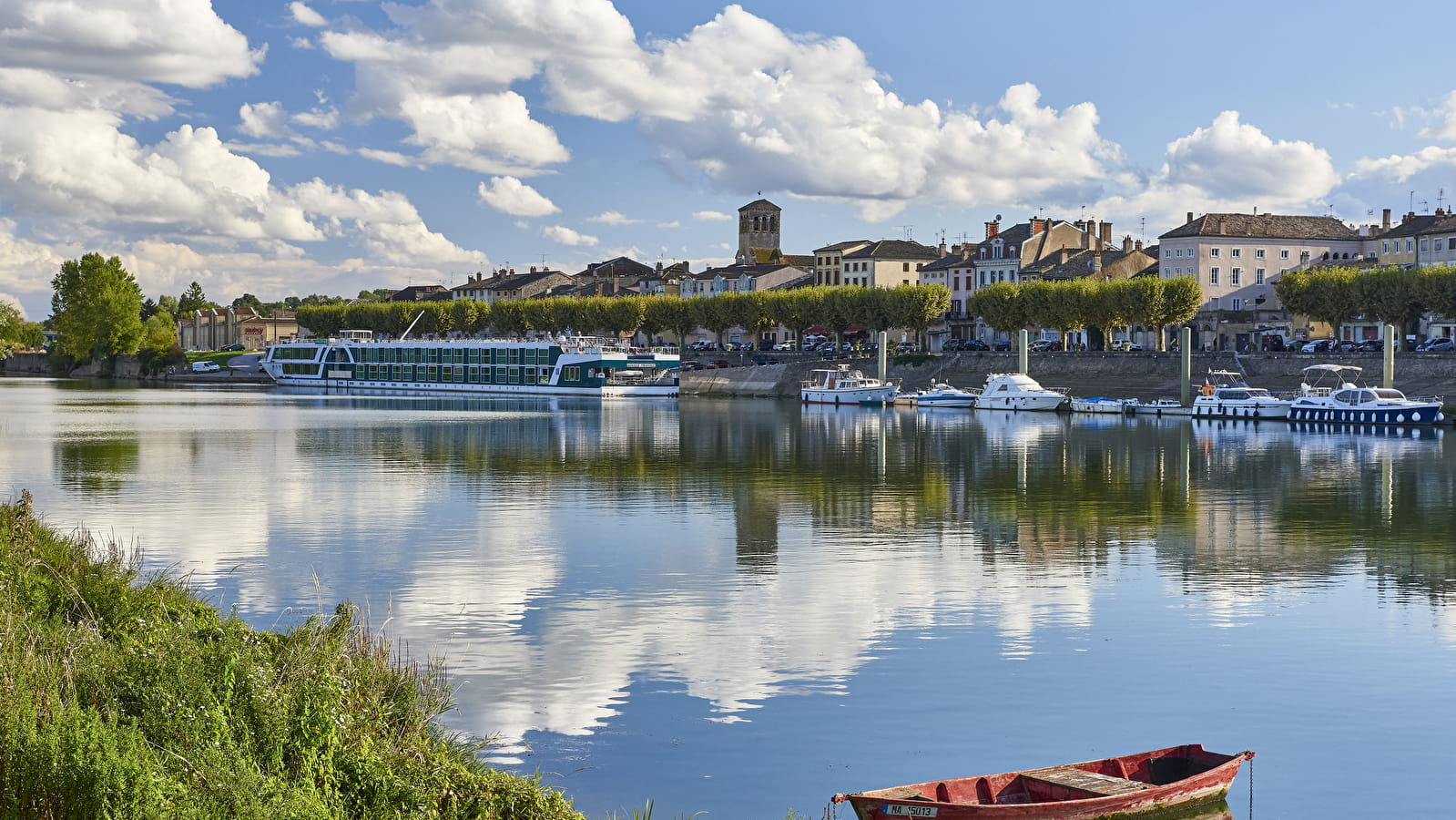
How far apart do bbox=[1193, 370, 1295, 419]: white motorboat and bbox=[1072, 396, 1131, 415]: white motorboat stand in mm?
4381

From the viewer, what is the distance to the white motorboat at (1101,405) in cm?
8488

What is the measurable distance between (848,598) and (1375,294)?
244 feet

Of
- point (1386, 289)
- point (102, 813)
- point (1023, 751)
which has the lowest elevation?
point (1023, 751)

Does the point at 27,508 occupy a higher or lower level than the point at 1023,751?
higher

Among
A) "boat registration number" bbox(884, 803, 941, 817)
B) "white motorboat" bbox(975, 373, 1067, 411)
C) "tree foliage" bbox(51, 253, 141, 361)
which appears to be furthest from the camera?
"tree foliage" bbox(51, 253, 141, 361)

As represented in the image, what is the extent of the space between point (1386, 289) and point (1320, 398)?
52.7 ft

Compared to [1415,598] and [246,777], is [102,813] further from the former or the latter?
[1415,598]

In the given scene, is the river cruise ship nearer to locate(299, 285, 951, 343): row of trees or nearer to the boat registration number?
locate(299, 285, 951, 343): row of trees

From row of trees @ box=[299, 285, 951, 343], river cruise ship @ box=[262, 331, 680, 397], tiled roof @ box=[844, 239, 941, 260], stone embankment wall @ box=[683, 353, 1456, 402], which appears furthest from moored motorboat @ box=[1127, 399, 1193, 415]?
tiled roof @ box=[844, 239, 941, 260]

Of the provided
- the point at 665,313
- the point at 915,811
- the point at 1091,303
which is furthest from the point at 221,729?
the point at 665,313

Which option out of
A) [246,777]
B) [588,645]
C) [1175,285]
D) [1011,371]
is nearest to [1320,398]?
[1175,285]

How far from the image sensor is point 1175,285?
9656cm

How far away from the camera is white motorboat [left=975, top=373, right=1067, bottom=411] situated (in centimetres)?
8825

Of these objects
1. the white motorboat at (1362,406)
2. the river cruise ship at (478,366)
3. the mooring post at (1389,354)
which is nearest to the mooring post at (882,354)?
the river cruise ship at (478,366)
